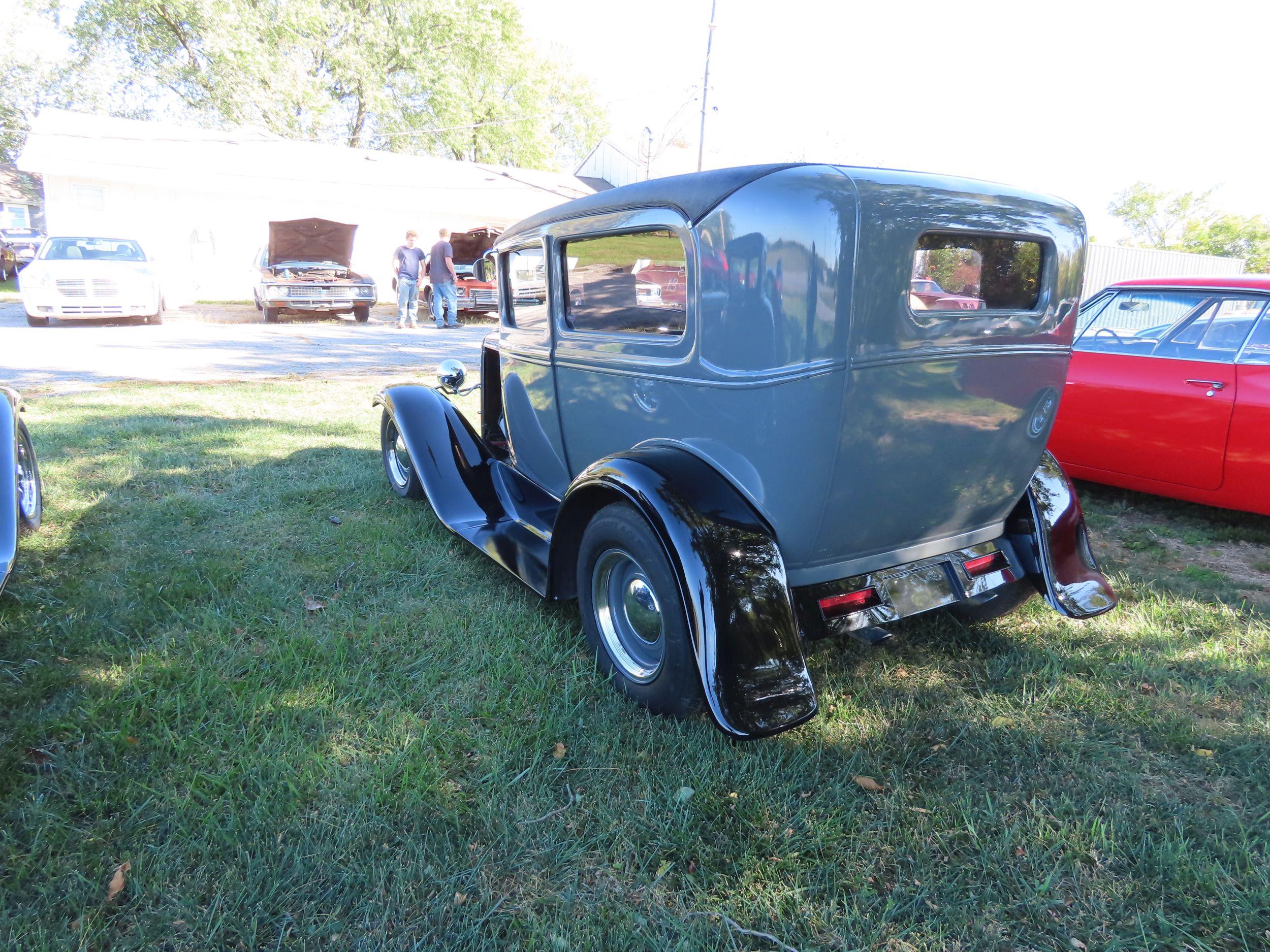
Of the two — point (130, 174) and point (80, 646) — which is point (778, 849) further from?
point (130, 174)

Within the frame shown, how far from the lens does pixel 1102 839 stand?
208 centimetres

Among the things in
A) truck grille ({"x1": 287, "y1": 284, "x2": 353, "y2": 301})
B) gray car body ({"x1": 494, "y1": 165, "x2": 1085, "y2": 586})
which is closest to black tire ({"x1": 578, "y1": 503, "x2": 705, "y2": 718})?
gray car body ({"x1": 494, "y1": 165, "x2": 1085, "y2": 586})

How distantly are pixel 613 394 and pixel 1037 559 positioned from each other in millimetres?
1833

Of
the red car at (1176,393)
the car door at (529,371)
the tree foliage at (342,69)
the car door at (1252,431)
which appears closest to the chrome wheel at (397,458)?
the car door at (529,371)

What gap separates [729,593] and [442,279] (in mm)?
13513

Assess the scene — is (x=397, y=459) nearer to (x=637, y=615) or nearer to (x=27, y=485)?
(x=27, y=485)

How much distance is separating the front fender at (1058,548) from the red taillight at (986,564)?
A: 4.3 inches

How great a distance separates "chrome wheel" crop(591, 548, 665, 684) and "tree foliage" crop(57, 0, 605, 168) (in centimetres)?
3250

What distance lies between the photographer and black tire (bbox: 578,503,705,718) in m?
2.44

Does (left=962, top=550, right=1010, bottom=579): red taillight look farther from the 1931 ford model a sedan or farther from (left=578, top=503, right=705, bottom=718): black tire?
(left=578, top=503, right=705, bottom=718): black tire

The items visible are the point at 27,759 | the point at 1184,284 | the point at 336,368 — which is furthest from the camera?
the point at 336,368

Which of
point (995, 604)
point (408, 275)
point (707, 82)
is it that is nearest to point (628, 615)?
point (995, 604)

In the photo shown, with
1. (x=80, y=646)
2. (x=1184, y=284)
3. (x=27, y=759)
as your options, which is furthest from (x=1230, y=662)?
(x=80, y=646)

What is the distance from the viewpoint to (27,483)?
391 centimetres
